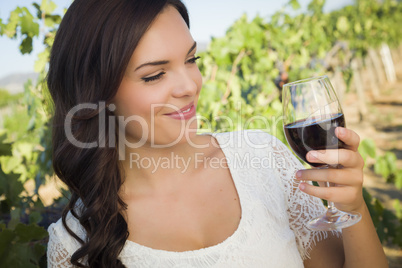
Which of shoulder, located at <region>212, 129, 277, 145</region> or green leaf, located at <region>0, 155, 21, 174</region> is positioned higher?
green leaf, located at <region>0, 155, 21, 174</region>

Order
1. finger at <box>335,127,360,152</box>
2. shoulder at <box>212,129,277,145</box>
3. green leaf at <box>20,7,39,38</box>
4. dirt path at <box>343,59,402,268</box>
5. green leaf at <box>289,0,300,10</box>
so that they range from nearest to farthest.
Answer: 1. finger at <box>335,127,360,152</box>
2. shoulder at <box>212,129,277,145</box>
3. green leaf at <box>20,7,39,38</box>
4. green leaf at <box>289,0,300,10</box>
5. dirt path at <box>343,59,402,268</box>

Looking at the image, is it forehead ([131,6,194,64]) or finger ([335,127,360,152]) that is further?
forehead ([131,6,194,64])

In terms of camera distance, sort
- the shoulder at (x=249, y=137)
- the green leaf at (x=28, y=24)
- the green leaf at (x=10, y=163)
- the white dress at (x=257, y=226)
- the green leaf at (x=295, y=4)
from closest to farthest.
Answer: the white dress at (x=257, y=226) → the shoulder at (x=249, y=137) → the green leaf at (x=28, y=24) → the green leaf at (x=10, y=163) → the green leaf at (x=295, y=4)

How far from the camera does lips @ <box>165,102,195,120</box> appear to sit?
5.12 feet

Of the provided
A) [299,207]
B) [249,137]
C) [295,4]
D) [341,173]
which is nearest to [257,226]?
[299,207]

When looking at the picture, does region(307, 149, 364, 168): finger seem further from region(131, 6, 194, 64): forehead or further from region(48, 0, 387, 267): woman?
region(131, 6, 194, 64): forehead

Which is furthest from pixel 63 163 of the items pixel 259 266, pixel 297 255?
pixel 297 255

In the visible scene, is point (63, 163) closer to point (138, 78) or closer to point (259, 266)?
point (138, 78)

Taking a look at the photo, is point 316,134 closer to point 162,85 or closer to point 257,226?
point 257,226

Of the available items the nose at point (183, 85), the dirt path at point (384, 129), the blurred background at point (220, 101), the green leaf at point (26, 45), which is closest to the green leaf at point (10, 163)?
the blurred background at point (220, 101)

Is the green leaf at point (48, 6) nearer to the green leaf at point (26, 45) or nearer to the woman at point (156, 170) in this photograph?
the green leaf at point (26, 45)

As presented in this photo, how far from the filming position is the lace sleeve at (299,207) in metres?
1.58

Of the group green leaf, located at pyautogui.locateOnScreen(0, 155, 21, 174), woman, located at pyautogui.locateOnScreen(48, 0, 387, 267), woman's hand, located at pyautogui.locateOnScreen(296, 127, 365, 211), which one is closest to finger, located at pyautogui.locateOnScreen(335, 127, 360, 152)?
woman's hand, located at pyautogui.locateOnScreen(296, 127, 365, 211)

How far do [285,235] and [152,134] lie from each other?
0.72 metres
